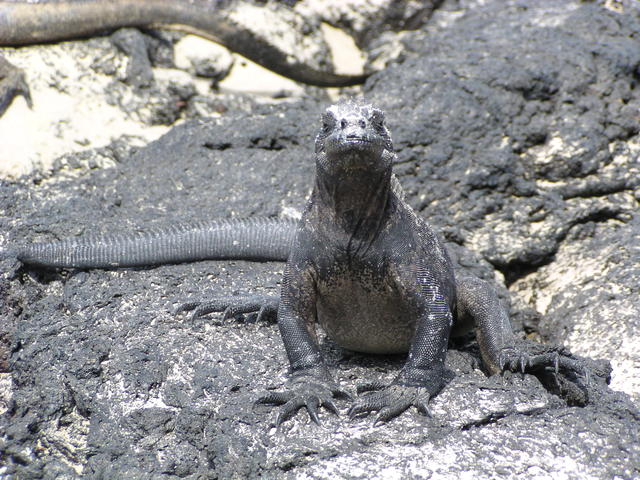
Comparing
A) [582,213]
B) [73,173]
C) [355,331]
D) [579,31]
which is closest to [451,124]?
[582,213]

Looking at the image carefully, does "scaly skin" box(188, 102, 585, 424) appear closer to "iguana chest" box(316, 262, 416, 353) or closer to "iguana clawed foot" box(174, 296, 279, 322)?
"iguana chest" box(316, 262, 416, 353)

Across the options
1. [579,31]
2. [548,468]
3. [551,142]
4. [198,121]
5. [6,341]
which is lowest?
[6,341]

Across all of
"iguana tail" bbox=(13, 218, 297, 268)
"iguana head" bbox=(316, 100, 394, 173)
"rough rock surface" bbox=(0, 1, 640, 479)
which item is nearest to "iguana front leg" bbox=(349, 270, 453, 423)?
"rough rock surface" bbox=(0, 1, 640, 479)

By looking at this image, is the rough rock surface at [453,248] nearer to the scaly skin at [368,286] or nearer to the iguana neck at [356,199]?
the scaly skin at [368,286]

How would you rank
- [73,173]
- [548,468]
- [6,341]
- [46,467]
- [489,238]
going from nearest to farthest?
1. [548,468]
2. [46,467]
3. [6,341]
4. [489,238]
5. [73,173]

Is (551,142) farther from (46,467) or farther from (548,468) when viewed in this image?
(46,467)

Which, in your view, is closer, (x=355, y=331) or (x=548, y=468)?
(x=548, y=468)

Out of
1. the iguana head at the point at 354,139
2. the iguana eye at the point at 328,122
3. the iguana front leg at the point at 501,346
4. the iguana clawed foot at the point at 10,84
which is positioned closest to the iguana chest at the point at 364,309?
the iguana front leg at the point at 501,346
